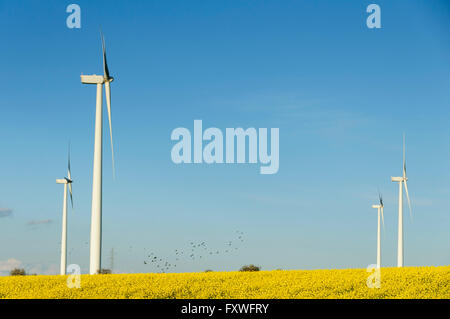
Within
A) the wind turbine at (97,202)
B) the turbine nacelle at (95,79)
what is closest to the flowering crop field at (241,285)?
the wind turbine at (97,202)

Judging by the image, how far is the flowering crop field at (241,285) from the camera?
1457 inches

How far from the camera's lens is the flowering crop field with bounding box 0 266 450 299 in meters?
37.0

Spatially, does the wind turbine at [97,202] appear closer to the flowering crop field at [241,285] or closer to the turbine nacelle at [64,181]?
the flowering crop field at [241,285]

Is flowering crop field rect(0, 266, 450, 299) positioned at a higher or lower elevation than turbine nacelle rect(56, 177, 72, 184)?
lower

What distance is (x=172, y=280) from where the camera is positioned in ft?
130

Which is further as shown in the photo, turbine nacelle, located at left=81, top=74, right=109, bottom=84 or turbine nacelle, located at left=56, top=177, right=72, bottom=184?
turbine nacelle, located at left=56, top=177, right=72, bottom=184

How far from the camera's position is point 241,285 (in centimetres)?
3866

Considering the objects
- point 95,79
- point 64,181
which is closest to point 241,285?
point 95,79

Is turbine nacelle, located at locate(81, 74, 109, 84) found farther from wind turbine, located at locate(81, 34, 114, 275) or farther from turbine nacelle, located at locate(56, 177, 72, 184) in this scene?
turbine nacelle, located at locate(56, 177, 72, 184)

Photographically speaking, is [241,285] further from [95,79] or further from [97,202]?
[95,79]

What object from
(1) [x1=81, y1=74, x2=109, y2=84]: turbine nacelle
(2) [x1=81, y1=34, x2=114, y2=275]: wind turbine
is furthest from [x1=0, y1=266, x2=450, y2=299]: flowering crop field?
(1) [x1=81, y1=74, x2=109, y2=84]: turbine nacelle

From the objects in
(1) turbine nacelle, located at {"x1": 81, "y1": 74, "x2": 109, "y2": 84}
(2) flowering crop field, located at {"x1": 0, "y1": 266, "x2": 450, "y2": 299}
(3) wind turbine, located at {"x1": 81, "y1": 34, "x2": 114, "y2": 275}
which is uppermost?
(1) turbine nacelle, located at {"x1": 81, "y1": 74, "x2": 109, "y2": 84}

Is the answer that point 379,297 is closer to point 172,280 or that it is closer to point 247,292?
point 247,292
